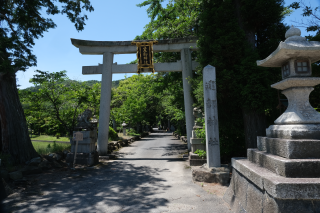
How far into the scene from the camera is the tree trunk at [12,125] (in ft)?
23.9

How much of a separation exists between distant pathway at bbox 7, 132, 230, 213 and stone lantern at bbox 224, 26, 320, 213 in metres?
1.03

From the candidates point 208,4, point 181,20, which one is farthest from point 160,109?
point 208,4

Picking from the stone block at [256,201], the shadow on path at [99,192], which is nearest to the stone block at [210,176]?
the shadow on path at [99,192]

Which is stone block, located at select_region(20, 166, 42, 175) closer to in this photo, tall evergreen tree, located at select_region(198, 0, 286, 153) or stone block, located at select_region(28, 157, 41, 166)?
stone block, located at select_region(28, 157, 41, 166)

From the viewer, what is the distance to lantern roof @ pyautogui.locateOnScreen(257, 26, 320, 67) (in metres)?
2.99

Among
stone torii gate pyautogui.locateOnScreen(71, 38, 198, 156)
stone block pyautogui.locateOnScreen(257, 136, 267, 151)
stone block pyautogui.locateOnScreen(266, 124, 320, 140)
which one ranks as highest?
stone torii gate pyautogui.locateOnScreen(71, 38, 198, 156)

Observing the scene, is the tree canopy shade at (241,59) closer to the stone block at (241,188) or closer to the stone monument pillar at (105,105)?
the stone block at (241,188)

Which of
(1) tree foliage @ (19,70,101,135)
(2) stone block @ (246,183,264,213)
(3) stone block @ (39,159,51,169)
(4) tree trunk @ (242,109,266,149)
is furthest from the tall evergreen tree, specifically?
(1) tree foliage @ (19,70,101,135)

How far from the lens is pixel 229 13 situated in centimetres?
709

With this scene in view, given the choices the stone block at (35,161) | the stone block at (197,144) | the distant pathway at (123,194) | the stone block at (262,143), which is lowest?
the distant pathway at (123,194)

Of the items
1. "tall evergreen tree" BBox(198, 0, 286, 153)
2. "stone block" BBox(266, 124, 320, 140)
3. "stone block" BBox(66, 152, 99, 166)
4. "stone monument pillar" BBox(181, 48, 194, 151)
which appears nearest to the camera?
"stone block" BBox(266, 124, 320, 140)

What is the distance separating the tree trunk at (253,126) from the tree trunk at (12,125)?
26.8 ft

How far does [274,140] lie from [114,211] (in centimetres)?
322

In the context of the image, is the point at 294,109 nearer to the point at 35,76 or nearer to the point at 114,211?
the point at 114,211
